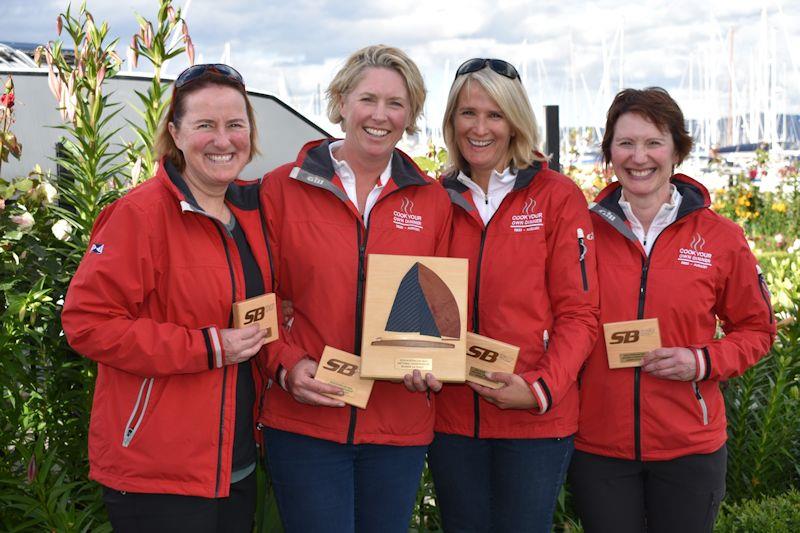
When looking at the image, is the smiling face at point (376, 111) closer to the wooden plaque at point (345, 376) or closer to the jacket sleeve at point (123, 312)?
the wooden plaque at point (345, 376)

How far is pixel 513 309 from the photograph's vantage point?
2.90 meters

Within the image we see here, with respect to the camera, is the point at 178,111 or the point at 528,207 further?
the point at 528,207

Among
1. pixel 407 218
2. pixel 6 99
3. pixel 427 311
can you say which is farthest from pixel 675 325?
pixel 6 99

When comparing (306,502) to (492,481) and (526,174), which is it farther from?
(526,174)

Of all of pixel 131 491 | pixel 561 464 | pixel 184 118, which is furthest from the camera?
pixel 561 464

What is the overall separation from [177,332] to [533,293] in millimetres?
1176

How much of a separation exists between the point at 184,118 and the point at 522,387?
1.37 metres

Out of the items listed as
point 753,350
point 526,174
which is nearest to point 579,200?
point 526,174

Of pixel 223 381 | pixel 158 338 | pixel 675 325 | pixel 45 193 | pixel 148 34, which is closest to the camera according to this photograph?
pixel 158 338

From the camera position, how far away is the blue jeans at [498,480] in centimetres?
292

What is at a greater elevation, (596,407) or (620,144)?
(620,144)

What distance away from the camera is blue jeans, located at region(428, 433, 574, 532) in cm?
292

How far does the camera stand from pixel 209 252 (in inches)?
101

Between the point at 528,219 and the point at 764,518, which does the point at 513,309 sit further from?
the point at 764,518
